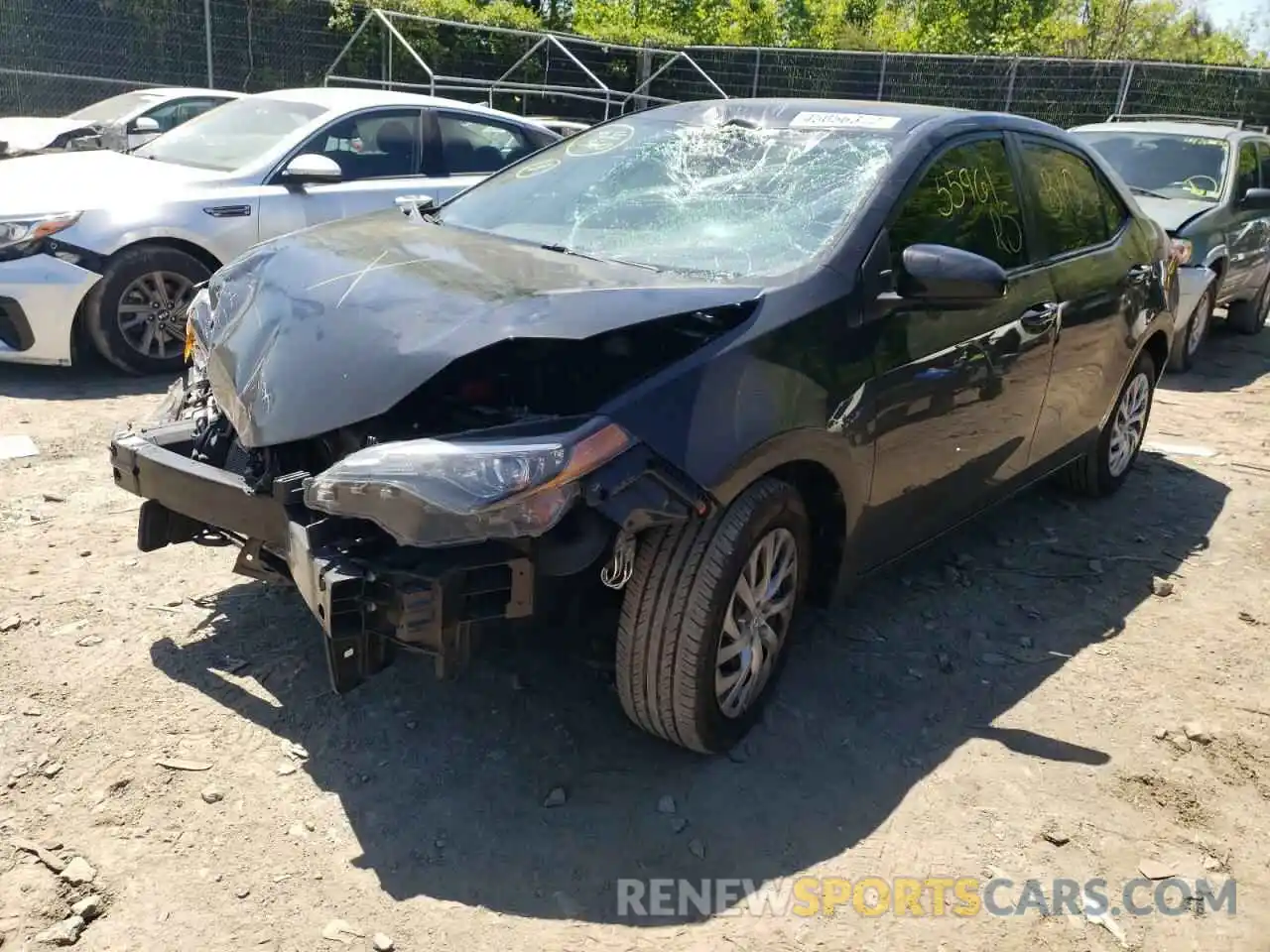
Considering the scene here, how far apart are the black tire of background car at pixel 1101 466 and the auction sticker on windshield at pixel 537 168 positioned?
2737mm

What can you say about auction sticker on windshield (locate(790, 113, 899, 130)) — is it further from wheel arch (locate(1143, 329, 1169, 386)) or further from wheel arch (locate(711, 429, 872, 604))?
wheel arch (locate(1143, 329, 1169, 386))

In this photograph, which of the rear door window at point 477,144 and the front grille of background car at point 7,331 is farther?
the rear door window at point 477,144

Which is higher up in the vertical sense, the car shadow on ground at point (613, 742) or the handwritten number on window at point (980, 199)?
the handwritten number on window at point (980, 199)

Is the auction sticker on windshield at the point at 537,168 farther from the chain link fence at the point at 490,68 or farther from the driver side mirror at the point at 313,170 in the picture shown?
the chain link fence at the point at 490,68

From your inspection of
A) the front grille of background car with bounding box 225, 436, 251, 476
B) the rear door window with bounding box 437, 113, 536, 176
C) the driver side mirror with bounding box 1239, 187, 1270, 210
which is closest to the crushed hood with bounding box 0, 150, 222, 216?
the rear door window with bounding box 437, 113, 536, 176

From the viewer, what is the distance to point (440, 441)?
2545 mm

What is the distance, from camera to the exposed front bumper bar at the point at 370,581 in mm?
2498

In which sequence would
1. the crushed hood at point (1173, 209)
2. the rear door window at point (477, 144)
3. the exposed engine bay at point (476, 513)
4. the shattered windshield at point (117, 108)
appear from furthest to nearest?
the shattered windshield at point (117, 108)
the crushed hood at point (1173, 209)
the rear door window at point (477, 144)
the exposed engine bay at point (476, 513)

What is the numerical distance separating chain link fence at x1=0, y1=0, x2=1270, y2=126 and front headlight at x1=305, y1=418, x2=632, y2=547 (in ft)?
44.7

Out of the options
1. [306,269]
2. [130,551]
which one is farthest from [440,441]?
[130,551]

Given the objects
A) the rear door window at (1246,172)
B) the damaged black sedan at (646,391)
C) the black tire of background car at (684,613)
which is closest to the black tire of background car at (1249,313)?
the rear door window at (1246,172)

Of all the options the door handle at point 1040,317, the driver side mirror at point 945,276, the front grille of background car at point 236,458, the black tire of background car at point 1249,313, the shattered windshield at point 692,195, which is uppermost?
the shattered windshield at point 692,195

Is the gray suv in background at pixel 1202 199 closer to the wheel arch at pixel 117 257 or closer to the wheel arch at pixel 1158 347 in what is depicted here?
the wheel arch at pixel 1158 347

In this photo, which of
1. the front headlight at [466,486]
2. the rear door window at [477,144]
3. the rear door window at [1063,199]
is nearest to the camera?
the front headlight at [466,486]
